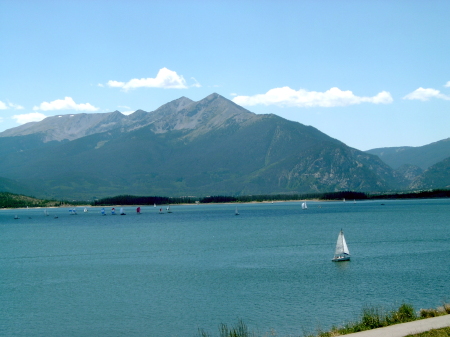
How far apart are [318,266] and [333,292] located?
16.2 m

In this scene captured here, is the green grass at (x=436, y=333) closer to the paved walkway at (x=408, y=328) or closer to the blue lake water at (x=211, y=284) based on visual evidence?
the paved walkway at (x=408, y=328)

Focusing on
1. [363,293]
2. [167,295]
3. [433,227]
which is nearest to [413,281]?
[363,293]

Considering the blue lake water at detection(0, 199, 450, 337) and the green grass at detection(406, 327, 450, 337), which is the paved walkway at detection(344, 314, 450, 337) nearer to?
the green grass at detection(406, 327, 450, 337)

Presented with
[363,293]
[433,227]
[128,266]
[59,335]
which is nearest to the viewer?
[59,335]

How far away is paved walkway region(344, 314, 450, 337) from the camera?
26797mm

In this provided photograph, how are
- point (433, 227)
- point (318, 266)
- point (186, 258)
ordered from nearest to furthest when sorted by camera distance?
point (318, 266) → point (186, 258) → point (433, 227)

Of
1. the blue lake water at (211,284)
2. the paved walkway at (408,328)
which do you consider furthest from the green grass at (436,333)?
the blue lake water at (211,284)

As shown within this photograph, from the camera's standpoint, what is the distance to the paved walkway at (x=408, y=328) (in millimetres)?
26797

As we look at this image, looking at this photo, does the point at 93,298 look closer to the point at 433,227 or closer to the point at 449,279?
the point at 449,279

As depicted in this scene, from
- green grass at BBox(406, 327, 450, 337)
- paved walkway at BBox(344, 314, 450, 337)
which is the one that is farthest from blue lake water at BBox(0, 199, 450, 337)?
green grass at BBox(406, 327, 450, 337)

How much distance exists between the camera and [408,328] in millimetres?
27719

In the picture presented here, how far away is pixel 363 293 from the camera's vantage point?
49.1 metres

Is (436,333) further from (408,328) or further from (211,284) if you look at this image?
(211,284)

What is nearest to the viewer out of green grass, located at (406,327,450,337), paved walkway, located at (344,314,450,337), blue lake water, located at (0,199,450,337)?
green grass, located at (406,327,450,337)
